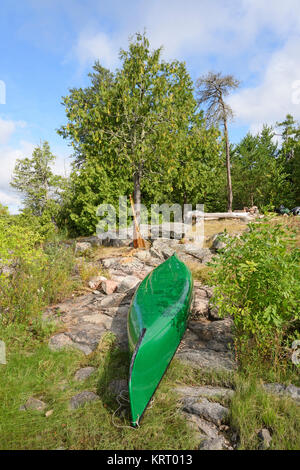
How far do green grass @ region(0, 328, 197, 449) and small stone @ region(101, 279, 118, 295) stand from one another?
93.8 inches

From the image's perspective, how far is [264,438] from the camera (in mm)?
2254

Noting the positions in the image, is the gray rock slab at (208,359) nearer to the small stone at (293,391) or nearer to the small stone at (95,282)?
the small stone at (293,391)

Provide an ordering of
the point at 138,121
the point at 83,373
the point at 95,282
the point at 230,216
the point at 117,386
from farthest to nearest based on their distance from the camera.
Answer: the point at 230,216
the point at 138,121
the point at 95,282
the point at 83,373
the point at 117,386

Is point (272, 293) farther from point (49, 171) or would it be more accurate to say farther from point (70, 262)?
point (49, 171)

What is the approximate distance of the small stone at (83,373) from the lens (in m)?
3.35

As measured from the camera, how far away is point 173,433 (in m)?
2.42

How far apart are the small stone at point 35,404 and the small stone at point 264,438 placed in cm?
231

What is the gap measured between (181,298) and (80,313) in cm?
233

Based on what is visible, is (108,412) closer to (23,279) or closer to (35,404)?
(35,404)

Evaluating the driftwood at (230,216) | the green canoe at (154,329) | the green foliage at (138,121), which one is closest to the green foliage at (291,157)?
the driftwood at (230,216)

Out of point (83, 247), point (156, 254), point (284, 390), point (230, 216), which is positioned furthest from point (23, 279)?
point (230, 216)

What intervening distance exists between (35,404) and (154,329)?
1612 millimetres

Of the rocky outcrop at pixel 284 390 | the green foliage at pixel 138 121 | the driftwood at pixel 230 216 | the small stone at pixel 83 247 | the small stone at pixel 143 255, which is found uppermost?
the green foliage at pixel 138 121
